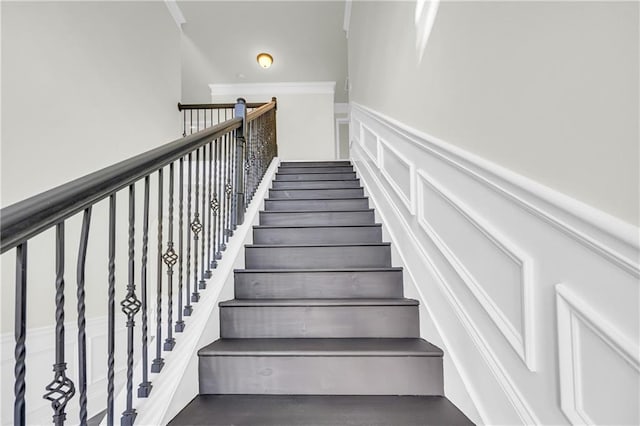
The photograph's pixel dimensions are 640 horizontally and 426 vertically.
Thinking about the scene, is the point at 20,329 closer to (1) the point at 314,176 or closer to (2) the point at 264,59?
(1) the point at 314,176

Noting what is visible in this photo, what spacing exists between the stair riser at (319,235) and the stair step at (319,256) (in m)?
0.26

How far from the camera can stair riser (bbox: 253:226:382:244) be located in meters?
2.47

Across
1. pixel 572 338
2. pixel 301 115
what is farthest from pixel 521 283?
pixel 301 115

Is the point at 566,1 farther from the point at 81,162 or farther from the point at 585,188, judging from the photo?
the point at 81,162

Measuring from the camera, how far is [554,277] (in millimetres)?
786

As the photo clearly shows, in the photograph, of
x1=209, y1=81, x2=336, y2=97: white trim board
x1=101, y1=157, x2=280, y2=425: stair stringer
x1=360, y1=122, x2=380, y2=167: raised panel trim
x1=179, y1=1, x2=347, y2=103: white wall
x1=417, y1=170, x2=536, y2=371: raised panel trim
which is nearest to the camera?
x1=417, y1=170, x2=536, y2=371: raised panel trim

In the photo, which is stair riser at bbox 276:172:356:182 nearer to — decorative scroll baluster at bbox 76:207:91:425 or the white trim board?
decorative scroll baluster at bbox 76:207:91:425

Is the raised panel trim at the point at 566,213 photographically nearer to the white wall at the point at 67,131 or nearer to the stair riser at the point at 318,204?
the stair riser at the point at 318,204

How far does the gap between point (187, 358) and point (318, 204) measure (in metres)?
1.84

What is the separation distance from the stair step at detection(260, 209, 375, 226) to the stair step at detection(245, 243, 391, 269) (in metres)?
0.55

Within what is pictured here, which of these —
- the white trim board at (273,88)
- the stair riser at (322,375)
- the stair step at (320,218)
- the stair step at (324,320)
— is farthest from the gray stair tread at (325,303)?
the white trim board at (273,88)

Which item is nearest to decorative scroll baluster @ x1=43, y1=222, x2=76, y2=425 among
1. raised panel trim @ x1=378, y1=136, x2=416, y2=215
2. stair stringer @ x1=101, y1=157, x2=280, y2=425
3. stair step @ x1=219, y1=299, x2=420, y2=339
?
stair stringer @ x1=101, y1=157, x2=280, y2=425

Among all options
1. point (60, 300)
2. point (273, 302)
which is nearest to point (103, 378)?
point (273, 302)

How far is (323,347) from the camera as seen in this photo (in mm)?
1500
